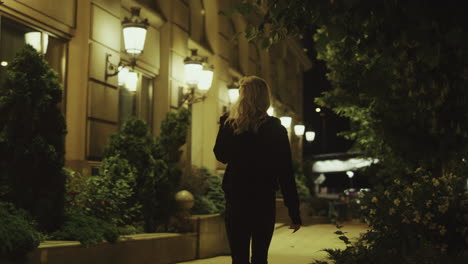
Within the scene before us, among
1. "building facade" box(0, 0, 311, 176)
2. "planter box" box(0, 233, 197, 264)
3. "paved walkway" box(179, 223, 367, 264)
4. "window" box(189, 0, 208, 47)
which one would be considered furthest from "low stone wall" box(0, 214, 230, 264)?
"window" box(189, 0, 208, 47)

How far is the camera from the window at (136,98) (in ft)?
40.9

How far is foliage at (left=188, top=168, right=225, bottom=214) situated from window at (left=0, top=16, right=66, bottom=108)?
3.41 meters

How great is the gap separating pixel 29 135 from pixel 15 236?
137 centimetres

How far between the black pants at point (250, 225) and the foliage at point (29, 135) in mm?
3663

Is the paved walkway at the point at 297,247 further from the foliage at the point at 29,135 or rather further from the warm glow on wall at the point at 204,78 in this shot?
the warm glow on wall at the point at 204,78

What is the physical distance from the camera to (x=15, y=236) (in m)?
6.25

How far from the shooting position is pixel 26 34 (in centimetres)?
952

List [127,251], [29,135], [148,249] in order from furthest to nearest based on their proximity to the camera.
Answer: [148,249] → [127,251] → [29,135]

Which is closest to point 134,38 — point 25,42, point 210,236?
point 25,42

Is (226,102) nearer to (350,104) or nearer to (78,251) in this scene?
(350,104)

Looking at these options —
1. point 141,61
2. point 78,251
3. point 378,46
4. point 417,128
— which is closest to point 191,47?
point 141,61

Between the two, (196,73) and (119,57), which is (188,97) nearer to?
(196,73)

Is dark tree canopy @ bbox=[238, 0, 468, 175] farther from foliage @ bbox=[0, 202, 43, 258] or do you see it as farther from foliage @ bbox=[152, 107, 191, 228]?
foliage @ bbox=[152, 107, 191, 228]

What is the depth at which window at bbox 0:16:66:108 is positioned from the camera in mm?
9055
